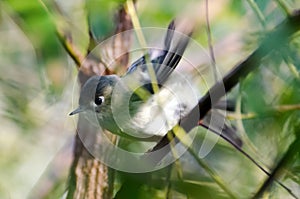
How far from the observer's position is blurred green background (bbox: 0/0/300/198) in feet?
1.90

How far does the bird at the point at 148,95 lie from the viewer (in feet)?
2.46

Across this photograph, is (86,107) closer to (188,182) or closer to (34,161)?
(34,161)

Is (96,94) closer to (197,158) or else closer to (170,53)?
(170,53)

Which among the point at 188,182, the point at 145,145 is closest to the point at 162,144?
the point at 145,145

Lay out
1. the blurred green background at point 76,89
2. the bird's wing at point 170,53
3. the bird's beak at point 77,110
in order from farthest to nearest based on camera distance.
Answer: the bird's beak at point 77,110 < the bird's wing at point 170,53 < the blurred green background at point 76,89

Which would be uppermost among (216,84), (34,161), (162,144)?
(216,84)

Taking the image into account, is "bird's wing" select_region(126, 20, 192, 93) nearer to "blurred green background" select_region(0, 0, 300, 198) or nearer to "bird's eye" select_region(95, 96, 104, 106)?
"blurred green background" select_region(0, 0, 300, 198)

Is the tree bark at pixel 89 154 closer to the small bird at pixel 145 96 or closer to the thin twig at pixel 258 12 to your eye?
the small bird at pixel 145 96

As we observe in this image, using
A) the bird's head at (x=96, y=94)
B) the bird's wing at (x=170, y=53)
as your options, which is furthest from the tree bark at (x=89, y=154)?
the bird's wing at (x=170, y=53)

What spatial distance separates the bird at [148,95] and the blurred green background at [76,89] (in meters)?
0.04

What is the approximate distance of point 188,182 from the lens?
0.60 m

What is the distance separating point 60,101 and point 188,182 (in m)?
0.35

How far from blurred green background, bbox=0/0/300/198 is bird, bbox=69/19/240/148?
38 mm

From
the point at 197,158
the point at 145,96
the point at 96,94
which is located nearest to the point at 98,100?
the point at 96,94
